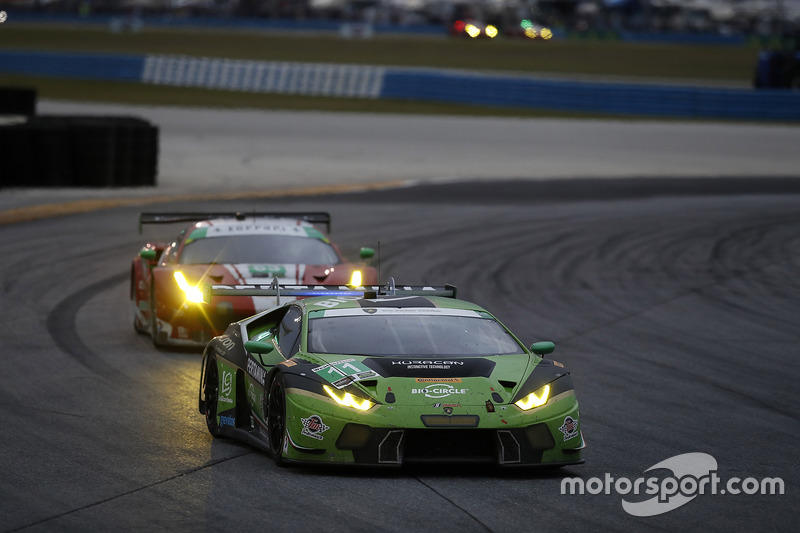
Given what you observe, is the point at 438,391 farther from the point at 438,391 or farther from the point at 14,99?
the point at 14,99

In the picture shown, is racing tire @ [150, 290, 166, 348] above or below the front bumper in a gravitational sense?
below

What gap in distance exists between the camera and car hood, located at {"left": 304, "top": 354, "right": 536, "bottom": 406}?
8.05 meters

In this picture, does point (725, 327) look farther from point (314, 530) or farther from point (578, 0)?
point (578, 0)

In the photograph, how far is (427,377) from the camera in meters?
8.22

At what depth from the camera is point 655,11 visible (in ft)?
324

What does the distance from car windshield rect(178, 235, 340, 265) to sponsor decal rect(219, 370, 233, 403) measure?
4.07 metres

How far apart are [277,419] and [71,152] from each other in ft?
60.2

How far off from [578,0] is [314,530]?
96.8 meters

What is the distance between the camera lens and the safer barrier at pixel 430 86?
42.3m

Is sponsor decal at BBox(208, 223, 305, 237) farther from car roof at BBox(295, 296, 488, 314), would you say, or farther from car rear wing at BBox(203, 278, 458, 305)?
car roof at BBox(295, 296, 488, 314)

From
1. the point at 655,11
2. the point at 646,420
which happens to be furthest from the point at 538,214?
the point at 655,11

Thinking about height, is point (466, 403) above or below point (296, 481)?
above
